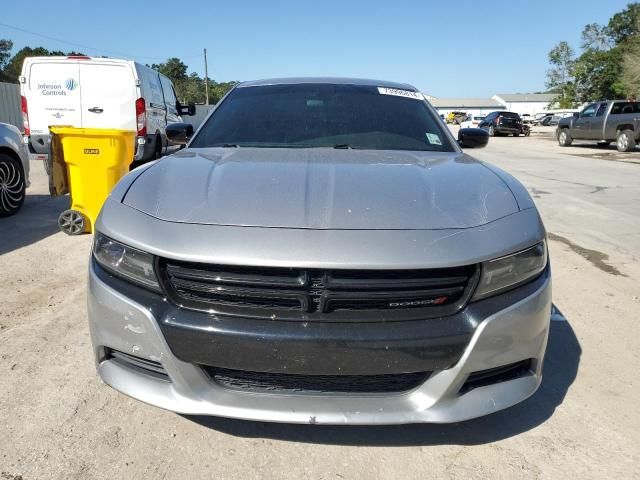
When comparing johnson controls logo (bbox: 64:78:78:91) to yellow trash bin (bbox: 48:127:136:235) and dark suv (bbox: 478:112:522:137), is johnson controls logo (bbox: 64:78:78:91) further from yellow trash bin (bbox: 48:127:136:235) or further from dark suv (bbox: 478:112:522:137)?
dark suv (bbox: 478:112:522:137)

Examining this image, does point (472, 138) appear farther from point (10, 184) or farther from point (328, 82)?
point (10, 184)

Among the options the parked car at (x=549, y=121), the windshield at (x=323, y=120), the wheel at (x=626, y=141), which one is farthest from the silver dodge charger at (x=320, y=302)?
A: the parked car at (x=549, y=121)

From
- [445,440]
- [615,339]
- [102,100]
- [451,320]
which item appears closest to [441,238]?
[451,320]

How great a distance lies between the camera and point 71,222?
5.71 m

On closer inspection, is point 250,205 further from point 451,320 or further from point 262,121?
point 262,121

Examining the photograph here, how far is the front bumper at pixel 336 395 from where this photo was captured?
6.05ft

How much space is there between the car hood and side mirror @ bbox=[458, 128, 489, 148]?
117cm

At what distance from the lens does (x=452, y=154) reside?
2.99 metres

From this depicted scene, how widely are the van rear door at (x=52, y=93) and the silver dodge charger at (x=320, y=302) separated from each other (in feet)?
26.6

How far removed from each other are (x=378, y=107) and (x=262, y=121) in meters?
0.77

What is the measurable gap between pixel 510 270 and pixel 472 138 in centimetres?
211

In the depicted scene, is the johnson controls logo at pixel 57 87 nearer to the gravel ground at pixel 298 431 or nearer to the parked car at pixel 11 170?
the parked car at pixel 11 170

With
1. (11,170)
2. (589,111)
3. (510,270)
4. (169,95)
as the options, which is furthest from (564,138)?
(510,270)

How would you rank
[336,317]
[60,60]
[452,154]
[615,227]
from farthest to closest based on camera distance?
[60,60]
[615,227]
[452,154]
[336,317]
